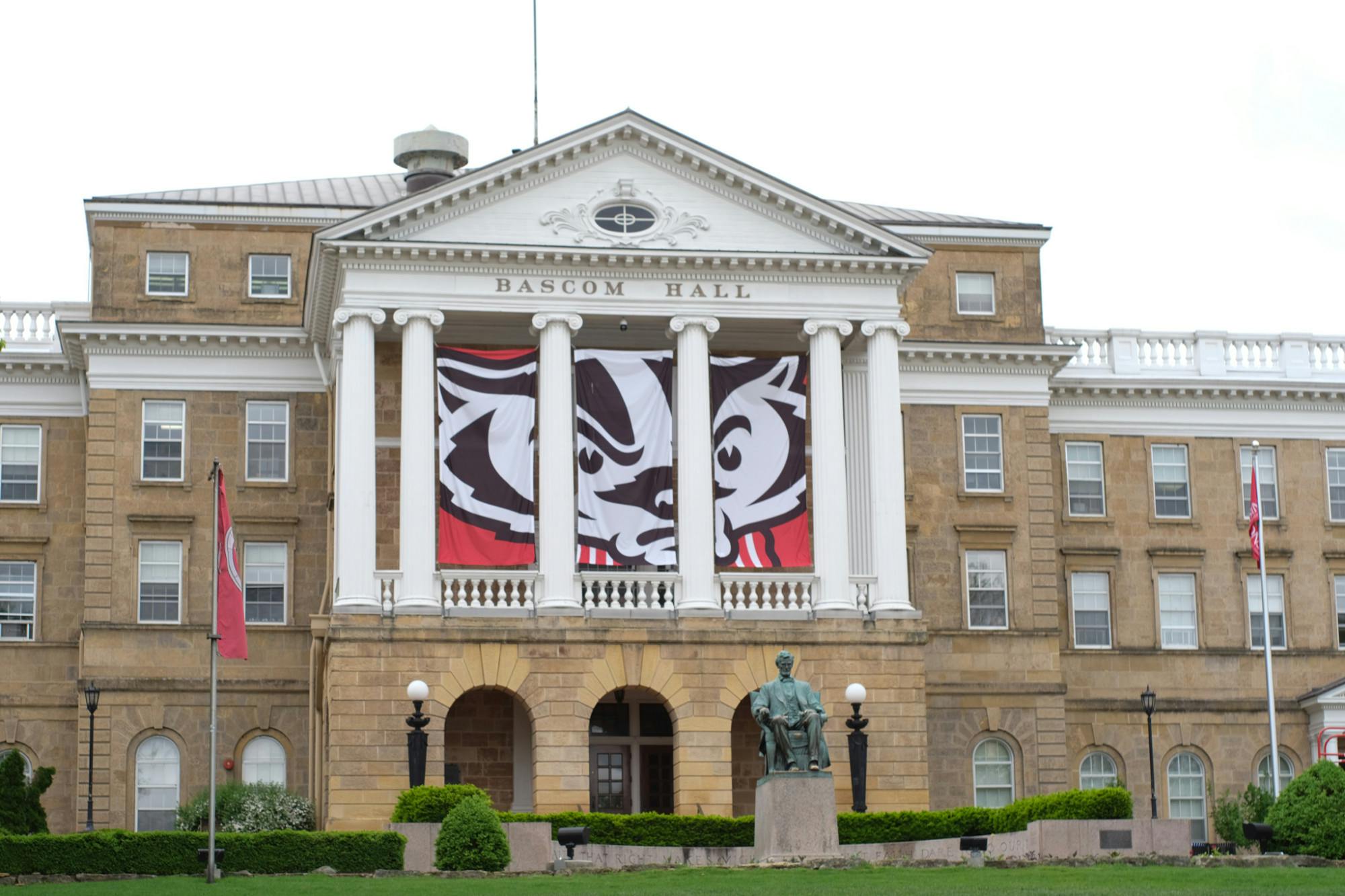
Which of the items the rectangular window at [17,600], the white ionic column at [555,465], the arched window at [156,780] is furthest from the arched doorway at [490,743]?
the rectangular window at [17,600]

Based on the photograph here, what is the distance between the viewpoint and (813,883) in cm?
3406

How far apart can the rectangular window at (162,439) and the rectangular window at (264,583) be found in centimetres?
254

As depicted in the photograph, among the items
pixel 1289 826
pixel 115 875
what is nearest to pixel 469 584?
pixel 115 875

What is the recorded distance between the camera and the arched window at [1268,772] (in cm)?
5881

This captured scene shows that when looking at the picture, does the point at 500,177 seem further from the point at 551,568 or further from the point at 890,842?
the point at 890,842

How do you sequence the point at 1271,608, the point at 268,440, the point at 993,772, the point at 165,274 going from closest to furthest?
the point at 268,440, the point at 165,274, the point at 993,772, the point at 1271,608

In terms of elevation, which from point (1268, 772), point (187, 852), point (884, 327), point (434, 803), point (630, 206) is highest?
point (630, 206)

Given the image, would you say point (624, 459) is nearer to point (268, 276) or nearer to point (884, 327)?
point (884, 327)

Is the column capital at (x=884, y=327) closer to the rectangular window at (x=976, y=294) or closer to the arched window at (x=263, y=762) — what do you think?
the rectangular window at (x=976, y=294)

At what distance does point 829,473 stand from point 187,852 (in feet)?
56.9

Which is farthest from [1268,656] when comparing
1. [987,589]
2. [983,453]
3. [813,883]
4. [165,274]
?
[165,274]

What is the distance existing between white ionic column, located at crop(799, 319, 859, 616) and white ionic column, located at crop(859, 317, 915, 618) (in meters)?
0.63

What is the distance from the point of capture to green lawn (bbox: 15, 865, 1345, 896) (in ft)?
107

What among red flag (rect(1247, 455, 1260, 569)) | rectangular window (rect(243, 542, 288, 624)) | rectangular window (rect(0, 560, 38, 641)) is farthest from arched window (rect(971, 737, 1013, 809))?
rectangular window (rect(0, 560, 38, 641))
